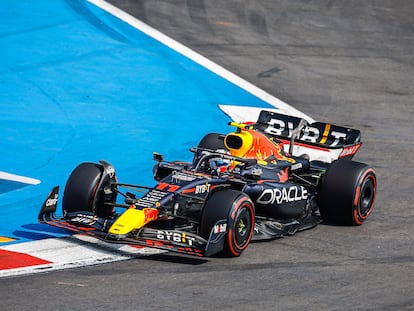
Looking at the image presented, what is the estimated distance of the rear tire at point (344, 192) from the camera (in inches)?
493

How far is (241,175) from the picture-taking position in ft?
39.9

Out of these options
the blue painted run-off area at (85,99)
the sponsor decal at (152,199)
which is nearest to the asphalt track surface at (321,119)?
the sponsor decal at (152,199)

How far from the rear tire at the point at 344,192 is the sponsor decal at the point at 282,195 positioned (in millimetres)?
368

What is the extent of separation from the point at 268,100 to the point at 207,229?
9074 millimetres

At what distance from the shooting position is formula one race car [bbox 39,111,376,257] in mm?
10836

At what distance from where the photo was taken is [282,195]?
39.9ft

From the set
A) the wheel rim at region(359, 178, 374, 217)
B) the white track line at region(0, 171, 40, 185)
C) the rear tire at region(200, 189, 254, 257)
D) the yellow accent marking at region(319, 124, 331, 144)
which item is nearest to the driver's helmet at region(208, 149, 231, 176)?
the rear tire at region(200, 189, 254, 257)

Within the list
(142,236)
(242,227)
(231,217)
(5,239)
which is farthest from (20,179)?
(231,217)

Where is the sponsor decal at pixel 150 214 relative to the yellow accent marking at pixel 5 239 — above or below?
above

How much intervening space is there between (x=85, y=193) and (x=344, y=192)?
3.52 metres

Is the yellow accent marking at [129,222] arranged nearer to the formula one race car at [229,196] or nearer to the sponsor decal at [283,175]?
the formula one race car at [229,196]

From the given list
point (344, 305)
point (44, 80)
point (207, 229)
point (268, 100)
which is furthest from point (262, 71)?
point (344, 305)

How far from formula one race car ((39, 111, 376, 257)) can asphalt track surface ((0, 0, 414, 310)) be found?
284 mm

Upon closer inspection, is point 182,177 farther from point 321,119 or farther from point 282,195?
point 321,119
